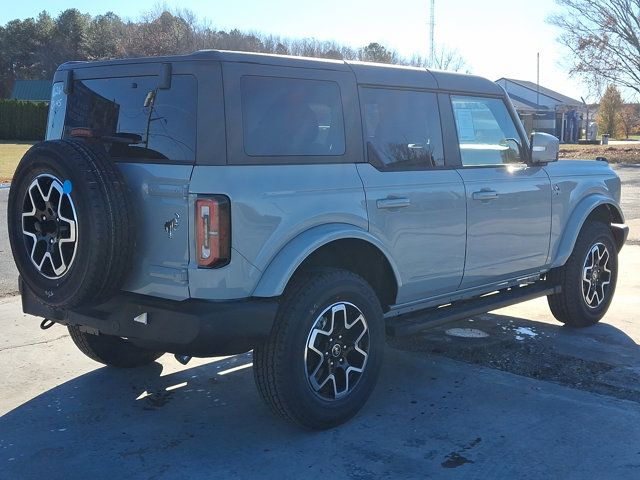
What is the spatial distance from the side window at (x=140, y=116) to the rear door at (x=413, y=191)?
1.11 metres

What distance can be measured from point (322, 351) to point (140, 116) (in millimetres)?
1627

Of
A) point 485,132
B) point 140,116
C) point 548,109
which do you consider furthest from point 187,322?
point 548,109

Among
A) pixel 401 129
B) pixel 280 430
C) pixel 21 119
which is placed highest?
pixel 21 119

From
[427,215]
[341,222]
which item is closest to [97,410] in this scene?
[341,222]

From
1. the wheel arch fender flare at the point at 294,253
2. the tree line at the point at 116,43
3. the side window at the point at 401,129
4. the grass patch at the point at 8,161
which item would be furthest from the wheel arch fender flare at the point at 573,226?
the tree line at the point at 116,43

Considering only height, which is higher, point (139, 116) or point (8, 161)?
point (8, 161)

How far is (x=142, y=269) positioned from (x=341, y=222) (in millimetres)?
1110

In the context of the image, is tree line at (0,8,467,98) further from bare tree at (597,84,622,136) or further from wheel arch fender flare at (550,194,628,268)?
wheel arch fender flare at (550,194,628,268)

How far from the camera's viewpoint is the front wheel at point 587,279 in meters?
6.07

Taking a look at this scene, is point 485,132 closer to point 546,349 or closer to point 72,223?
point 546,349

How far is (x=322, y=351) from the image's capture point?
409 centimetres

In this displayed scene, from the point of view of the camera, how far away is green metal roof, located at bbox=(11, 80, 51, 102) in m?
56.5

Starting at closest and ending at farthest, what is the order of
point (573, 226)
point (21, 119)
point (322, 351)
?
1. point (322, 351)
2. point (573, 226)
3. point (21, 119)

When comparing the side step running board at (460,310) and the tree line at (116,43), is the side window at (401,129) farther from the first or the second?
the tree line at (116,43)
